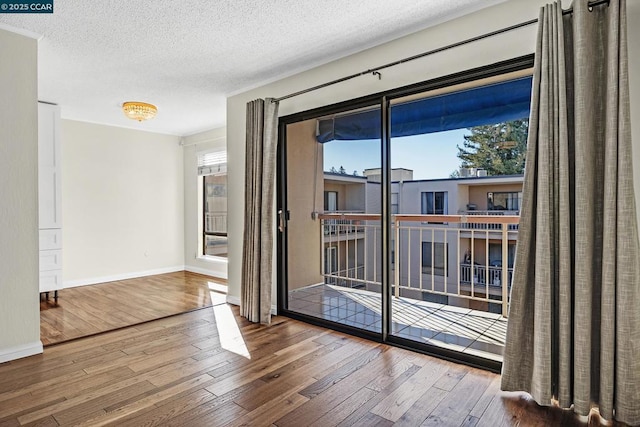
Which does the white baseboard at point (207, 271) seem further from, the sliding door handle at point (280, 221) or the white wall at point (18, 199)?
the white wall at point (18, 199)

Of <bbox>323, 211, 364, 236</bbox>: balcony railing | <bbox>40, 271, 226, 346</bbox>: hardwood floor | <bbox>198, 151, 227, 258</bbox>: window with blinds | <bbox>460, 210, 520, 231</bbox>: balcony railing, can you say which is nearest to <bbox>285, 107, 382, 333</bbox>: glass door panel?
<bbox>323, 211, 364, 236</bbox>: balcony railing

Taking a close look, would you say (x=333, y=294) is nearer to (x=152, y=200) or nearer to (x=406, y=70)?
(x=406, y=70)

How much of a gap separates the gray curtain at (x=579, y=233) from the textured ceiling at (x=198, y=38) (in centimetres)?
75

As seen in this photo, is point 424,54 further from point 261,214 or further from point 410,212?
point 410,212

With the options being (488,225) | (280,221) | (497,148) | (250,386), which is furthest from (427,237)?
(250,386)

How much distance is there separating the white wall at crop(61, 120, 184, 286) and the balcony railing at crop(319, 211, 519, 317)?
319cm

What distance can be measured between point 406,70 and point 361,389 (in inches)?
88.2

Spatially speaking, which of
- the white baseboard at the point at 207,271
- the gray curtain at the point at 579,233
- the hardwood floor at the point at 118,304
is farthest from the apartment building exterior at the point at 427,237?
the white baseboard at the point at 207,271

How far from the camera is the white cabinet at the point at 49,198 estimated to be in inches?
167

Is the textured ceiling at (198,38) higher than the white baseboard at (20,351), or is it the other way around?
the textured ceiling at (198,38)

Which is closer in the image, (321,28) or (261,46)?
(321,28)

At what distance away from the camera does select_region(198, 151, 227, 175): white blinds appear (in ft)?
19.0

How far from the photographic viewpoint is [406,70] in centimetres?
278

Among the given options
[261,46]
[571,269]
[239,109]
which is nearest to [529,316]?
[571,269]
